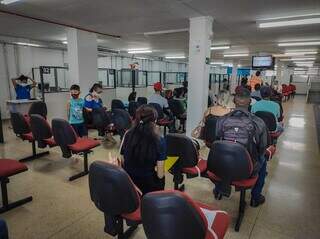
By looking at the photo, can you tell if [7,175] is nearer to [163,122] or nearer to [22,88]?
[163,122]

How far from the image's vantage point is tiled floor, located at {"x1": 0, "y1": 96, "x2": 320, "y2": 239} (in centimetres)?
221

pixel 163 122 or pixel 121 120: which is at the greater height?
pixel 121 120

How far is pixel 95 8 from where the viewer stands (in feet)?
14.0

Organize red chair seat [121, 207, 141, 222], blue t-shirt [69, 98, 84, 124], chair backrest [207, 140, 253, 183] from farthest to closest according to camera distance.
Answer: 1. blue t-shirt [69, 98, 84, 124]
2. chair backrest [207, 140, 253, 183]
3. red chair seat [121, 207, 141, 222]

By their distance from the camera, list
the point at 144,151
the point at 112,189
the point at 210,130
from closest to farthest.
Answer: the point at 112,189 < the point at 144,151 < the point at 210,130

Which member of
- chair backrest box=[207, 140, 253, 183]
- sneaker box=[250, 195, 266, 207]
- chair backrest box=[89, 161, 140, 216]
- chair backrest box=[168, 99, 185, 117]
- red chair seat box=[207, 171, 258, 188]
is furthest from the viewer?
chair backrest box=[168, 99, 185, 117]

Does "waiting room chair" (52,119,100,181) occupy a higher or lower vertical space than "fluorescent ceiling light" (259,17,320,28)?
lower

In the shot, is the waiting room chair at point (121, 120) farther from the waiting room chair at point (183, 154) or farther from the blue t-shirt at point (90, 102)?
the waiting room chair at point (183, 154)

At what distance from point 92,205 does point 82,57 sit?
14.8ft

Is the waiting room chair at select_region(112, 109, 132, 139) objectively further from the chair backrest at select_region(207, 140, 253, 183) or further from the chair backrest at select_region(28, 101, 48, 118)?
the chair backrest at select_region(207, 140, 253, 183)

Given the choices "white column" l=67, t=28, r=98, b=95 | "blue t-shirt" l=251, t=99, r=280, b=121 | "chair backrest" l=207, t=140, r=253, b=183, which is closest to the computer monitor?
"blue t-shirt" l=251, t=99, r=280, b=121

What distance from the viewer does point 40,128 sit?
3.39 meters

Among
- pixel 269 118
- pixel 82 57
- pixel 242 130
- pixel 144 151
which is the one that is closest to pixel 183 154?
pixel 242 130

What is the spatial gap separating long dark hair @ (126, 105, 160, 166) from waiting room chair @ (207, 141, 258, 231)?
0.66m
